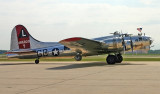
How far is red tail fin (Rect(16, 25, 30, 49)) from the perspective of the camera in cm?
3309

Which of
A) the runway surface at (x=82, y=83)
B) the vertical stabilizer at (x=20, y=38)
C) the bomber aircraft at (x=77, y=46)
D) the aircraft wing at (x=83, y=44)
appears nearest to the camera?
the runway surface at (x=82, y=83)

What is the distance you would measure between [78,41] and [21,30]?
1259cm

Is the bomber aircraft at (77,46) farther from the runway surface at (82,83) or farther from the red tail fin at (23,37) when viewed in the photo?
the runway surface at (82,83)

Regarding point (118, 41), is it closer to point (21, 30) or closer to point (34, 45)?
point (34, 45)

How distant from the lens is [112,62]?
2748 centimetres

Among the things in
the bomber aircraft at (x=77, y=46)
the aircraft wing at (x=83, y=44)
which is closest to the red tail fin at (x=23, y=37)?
the bomber aircraft at (x=77, y=46)

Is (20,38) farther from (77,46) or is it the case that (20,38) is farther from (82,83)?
(82,83)

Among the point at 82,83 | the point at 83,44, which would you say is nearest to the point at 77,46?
the point at 83,44

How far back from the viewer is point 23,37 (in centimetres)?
3362

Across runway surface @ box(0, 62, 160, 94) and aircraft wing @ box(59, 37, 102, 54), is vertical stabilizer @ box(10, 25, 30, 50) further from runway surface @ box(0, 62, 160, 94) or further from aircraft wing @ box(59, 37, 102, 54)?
runway surface @ box(0, 62, 160, 94)

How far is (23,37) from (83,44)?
451 inches

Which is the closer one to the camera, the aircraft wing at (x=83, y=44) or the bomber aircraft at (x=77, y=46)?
the aircraft wing at (x=83, y=44)

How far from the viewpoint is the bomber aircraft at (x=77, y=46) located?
87.3 ft

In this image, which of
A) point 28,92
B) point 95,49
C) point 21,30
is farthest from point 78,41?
point 28,92
